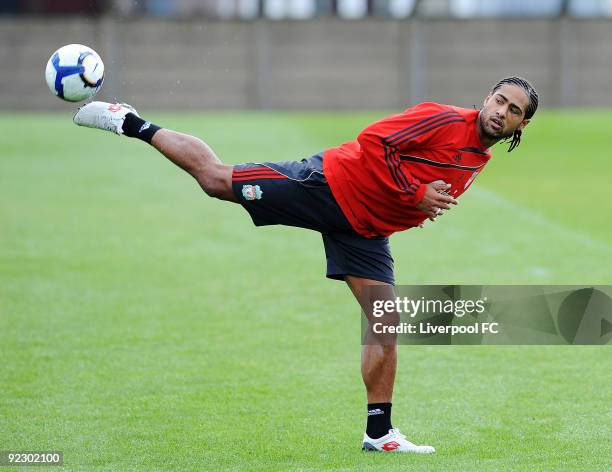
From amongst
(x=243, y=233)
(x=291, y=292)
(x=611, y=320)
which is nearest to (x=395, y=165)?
(x=611, y=320)

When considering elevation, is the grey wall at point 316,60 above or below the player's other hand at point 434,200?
below

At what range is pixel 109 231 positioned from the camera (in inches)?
652

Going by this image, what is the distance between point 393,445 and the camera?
701cm

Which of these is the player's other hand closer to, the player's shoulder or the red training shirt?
the red training shirt

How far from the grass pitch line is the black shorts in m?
7.85

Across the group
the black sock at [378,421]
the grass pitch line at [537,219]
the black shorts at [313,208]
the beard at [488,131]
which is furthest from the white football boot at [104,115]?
the grass pitch line at [537,219]

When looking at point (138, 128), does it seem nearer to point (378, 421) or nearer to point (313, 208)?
point (313, 208)

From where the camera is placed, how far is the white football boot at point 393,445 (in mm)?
6988

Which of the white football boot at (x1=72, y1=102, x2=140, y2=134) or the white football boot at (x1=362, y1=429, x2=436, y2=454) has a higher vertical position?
the white football boot at (x1=72, y1=102, x2=140, y2=134)

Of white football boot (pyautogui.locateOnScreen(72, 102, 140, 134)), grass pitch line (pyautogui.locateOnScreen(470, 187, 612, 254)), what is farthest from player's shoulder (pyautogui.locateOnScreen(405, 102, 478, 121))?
grass pitch line (pyautogui.locateOnScreen(470, 187, 612, 254))

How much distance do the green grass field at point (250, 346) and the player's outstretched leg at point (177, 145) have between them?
163 cm

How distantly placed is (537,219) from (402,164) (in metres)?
10.6

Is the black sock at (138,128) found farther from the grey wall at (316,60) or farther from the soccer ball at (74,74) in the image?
the grey wall at (316,60)

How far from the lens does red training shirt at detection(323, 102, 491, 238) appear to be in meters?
6.82
